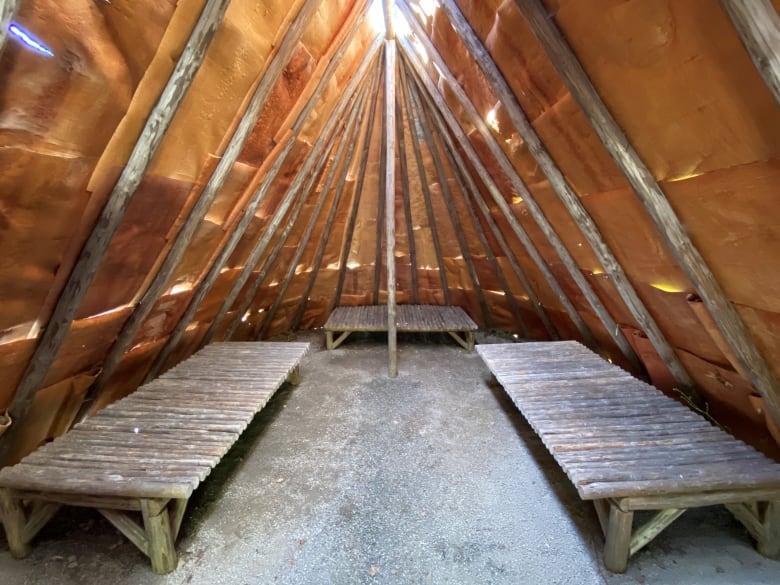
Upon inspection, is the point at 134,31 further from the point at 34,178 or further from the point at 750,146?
the point at 750,146

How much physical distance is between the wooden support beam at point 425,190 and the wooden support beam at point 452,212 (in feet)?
0.38

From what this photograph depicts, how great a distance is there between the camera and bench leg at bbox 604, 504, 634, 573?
187 cm

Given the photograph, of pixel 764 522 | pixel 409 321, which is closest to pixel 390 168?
pixel 409 321

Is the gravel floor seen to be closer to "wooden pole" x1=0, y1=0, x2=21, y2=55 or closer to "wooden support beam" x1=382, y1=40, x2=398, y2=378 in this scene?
"wooden support beam" x1=382, y1=40, x2=398, y2=378

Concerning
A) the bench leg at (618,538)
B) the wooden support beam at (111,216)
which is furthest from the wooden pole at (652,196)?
the wooden support beam at (111,216)

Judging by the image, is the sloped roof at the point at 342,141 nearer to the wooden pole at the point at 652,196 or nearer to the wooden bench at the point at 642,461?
the wooden pole at the point at 652,196

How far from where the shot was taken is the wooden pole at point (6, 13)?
107 cm

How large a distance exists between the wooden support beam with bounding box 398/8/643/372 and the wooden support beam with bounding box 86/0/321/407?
123 cm

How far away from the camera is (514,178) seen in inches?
117

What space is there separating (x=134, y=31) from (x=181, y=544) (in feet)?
7.98

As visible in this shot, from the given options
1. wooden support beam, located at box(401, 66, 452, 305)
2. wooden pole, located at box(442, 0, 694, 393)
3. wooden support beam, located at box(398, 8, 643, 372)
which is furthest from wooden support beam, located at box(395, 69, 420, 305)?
wooden pole, located at box(442, 0, 694, 393)

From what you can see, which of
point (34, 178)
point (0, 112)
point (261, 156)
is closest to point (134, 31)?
point (0, 112)

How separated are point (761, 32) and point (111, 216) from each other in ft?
8.28

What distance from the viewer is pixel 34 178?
1.47 meters
